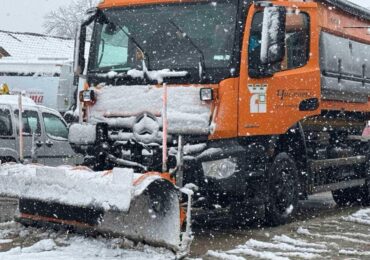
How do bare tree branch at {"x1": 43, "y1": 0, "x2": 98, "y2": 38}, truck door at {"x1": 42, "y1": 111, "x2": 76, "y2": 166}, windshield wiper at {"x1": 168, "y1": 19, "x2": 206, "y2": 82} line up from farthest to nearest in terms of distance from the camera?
bare tree branch at {"x1": 43, "y1": 0, "x2": 98, "y2": 38} < truck door at {"x1": 42, "y1": 111, "x2": 76, "y2": 166} < windshield wiper at {"x1": 168, "y1": 19, "x2": 206, "y2": 82}

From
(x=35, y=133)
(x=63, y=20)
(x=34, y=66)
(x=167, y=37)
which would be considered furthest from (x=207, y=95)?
(x=63, y=20)

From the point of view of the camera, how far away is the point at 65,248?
697 cm

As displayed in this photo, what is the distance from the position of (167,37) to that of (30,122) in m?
4.92

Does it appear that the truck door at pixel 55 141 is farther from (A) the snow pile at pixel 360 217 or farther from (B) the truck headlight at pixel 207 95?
(B) the truck headlight at pixel 207 95

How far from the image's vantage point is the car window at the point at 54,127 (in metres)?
12.5

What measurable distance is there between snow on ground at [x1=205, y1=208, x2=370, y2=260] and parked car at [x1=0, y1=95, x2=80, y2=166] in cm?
437

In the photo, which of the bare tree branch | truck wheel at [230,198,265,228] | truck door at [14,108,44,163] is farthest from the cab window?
the bare tree branch

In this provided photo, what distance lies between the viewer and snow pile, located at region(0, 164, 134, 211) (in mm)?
6188

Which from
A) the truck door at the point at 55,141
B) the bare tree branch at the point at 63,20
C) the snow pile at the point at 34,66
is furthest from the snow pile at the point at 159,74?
the bare tree branch at the point at 63,20

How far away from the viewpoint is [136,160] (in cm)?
780

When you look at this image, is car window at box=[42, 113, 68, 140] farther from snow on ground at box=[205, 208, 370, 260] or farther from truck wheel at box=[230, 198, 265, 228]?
snow on ground at box=[205, 208, 370, 260]

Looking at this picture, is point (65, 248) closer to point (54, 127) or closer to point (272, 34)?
point (272, 34)

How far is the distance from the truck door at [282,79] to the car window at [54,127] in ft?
17.8

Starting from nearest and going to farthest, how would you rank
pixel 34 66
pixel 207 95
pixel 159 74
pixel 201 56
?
pixel 207 95, pixel 201 56, pixel 159 74, pixel 34 66
